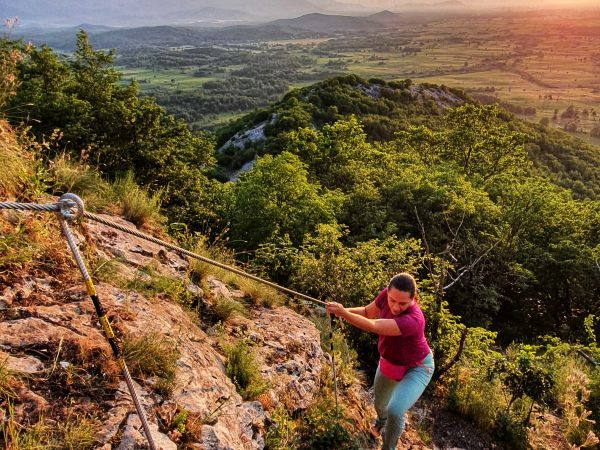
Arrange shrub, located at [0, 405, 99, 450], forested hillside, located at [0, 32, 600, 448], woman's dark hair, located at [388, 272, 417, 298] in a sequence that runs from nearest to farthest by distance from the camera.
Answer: shrub, located at [0, 405, 99, 450], woman's dark hair, located at [388, 272, 417, 298], forested hillside, located at [0, 32, 600, 448]

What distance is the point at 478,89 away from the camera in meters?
195

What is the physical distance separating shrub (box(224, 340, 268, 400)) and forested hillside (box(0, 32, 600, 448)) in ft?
11.1

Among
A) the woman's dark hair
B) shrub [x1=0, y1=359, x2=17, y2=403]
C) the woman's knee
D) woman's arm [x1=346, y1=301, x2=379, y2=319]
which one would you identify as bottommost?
the woman's knee

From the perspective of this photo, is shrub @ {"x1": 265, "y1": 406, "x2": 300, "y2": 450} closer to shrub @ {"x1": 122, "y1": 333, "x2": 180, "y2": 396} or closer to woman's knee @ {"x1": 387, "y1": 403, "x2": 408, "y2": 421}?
woman's knee @ {"x1": 387, "y1": 403, "x2": 408, "y2": 421}

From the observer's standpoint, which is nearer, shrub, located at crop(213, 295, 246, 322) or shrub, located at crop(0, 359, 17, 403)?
shrub, located at crop(0, 359, 17, 403)

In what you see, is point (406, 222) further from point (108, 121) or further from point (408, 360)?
point (408, 360)

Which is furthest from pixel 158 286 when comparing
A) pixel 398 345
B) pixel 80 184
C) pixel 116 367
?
pixel 398 345

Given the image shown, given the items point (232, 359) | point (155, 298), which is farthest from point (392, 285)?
point (155, 298)

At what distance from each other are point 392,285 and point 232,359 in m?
2.22

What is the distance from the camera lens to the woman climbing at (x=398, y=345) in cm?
503

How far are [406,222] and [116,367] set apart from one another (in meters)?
21.7

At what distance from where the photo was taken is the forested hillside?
8.25 metres

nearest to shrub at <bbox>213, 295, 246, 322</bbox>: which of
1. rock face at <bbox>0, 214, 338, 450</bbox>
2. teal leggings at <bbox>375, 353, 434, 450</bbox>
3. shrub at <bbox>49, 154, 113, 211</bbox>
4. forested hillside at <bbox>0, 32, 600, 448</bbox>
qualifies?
→ rock face at <bbox>0, 214, 338, 450</bbox>

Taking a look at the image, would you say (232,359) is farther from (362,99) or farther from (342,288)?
(362,99)
